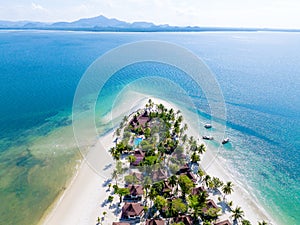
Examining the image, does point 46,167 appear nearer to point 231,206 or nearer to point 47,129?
point 47,129

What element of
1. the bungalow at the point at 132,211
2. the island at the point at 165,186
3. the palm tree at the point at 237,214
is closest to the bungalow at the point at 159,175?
the island at the point at 165,186

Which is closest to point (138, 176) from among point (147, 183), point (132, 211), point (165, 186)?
point (147, 183)

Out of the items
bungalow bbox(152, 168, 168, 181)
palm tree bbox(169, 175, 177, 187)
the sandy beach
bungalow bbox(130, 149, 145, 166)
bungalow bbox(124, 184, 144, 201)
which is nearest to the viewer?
the sandy beach

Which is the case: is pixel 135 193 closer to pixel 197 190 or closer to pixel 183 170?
pixel 197 190

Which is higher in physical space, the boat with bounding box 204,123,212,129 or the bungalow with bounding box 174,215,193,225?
the bungalow with bounding box 174,215,193,225

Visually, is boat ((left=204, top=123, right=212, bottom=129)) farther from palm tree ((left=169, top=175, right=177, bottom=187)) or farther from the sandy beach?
palm tree ((left=169, top=175, right=177, bottom=187))

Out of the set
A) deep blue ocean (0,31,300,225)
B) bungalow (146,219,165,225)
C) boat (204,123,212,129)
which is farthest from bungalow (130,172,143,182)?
boat (204,123,212,129)
